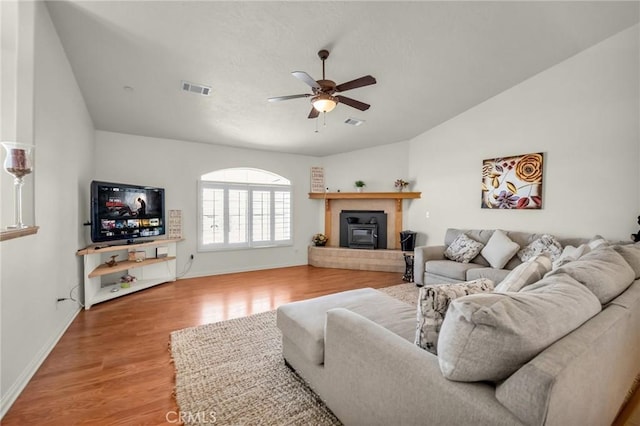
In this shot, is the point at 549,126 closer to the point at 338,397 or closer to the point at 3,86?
the point at 338,397

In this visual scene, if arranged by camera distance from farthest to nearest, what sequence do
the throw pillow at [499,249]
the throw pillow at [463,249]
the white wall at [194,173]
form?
the white wall at [194,173], the throw pillow at [463,249], the throw pillow at [499,249]

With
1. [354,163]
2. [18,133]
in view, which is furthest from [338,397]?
[354,163]

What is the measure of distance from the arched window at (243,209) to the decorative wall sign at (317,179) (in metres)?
0.63

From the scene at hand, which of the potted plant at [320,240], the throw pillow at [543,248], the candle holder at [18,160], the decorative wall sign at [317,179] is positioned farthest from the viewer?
the decorative wall sign at [317,179]

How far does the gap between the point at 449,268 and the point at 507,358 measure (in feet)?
10.6

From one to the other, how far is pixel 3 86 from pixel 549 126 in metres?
5.71

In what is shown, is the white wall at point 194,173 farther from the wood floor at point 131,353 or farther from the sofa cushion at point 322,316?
the sofa cushion at point 322,316

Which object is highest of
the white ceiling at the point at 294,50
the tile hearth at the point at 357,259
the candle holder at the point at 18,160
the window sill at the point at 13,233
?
the white ceiling at the point at 294,50

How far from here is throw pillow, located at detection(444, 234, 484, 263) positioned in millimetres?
3990

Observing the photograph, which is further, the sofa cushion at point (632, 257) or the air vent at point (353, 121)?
the air vent at point (353, 121)

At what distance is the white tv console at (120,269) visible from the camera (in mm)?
3438

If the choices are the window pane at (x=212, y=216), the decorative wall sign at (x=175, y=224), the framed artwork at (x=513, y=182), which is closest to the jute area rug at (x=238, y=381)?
the decorative wall sign at (x=175, y=224)

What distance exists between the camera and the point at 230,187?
17.7 ft

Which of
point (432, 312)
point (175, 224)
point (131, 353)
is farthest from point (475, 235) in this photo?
point (175, 224)
